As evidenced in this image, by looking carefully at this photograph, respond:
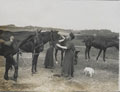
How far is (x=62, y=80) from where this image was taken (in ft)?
13.4

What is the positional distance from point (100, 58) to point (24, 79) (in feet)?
3.70

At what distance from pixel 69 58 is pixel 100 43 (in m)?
0.52

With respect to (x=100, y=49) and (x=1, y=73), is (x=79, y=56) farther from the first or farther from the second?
(x=1, y=73)

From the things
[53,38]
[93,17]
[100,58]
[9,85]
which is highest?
[93,17]

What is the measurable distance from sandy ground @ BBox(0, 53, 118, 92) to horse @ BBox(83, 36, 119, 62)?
0.16m

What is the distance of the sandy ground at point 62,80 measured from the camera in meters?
4.02

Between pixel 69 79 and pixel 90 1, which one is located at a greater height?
pixel 90 1

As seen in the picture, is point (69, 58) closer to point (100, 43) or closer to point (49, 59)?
point (49, 59)

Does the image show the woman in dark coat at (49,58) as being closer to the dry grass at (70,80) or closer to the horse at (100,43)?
the dry grass at (70,80)

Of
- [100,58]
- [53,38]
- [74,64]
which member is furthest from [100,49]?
[53,38]

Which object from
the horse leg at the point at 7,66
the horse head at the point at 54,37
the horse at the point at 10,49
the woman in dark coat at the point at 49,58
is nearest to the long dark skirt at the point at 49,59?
the woman in dark coat at the point at 49,58

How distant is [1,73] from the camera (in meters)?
4.02

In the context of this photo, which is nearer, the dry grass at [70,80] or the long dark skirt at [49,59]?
the dry grass at [70,80]

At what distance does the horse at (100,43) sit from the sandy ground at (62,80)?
16 centimetres
